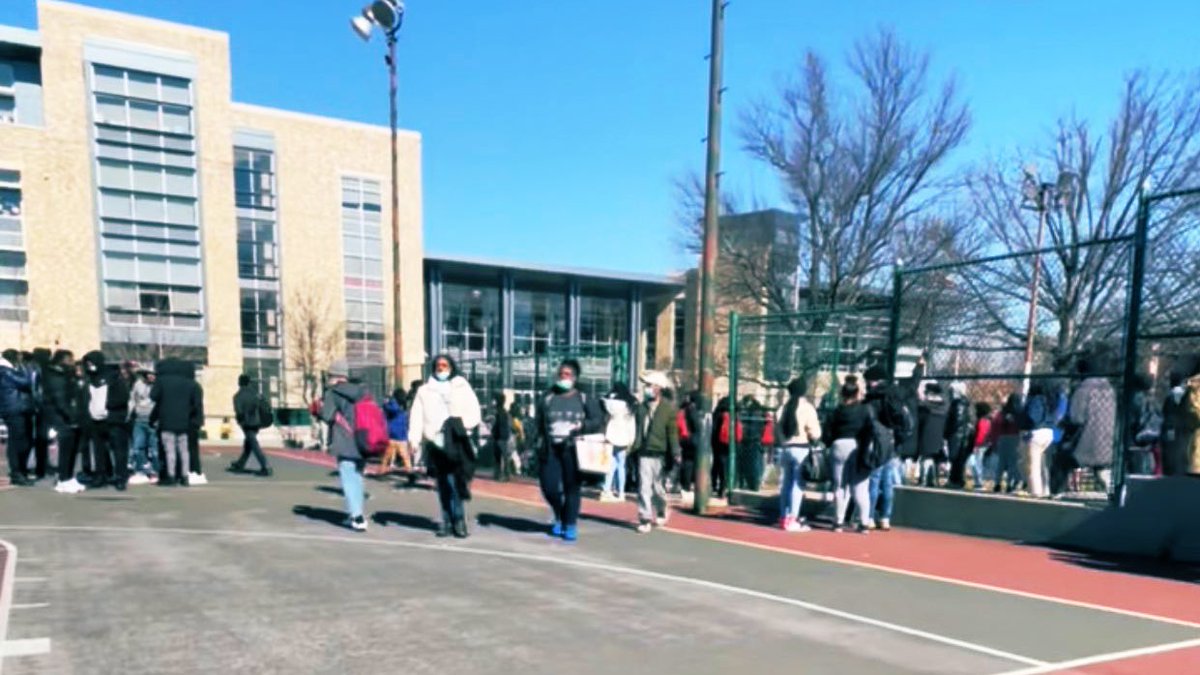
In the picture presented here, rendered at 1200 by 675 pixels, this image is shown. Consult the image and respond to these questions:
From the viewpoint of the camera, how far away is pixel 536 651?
455cm

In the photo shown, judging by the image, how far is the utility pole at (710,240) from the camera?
33.3 feet

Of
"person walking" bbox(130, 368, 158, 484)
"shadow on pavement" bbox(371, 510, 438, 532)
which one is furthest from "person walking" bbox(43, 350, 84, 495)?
"shadow on pavement" bbox(371, 510, 438, 532)

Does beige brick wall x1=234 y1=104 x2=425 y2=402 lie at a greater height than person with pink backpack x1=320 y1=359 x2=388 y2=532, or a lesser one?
greater

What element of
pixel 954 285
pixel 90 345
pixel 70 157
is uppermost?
pixel 70 157

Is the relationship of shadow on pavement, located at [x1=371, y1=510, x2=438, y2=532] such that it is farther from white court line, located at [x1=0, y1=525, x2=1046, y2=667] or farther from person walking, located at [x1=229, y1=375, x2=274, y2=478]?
person walking, located at [x1=229, y1=375, x2=274, y2=478]

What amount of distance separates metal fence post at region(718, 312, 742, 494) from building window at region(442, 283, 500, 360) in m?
37.6

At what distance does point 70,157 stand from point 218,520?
112 ft

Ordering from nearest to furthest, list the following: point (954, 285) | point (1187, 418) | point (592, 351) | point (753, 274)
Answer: point (1187, 418)
point (954, 285)
point (592, 351)
point (753, 274)

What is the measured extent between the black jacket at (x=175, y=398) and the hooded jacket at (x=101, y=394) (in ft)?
1.33

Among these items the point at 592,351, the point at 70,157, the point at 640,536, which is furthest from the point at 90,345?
the point at 640,536

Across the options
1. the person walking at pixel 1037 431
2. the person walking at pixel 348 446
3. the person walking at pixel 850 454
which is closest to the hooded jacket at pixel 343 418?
the person walking at pixel 348 446

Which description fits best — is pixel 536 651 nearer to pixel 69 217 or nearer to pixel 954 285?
pixel 954 285

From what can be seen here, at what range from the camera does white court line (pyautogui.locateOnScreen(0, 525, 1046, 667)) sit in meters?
4.91

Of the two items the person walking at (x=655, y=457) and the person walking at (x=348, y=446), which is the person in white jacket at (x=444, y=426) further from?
the person walking at (x=655, y=457)
